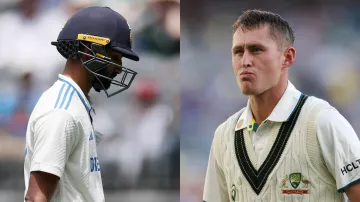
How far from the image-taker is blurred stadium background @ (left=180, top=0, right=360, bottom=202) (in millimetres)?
3266

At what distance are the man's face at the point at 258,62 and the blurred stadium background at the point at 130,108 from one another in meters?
1.56

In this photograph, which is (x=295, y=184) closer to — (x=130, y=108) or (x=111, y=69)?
(x=111, y=69)

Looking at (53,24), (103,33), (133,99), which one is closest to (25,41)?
(53,24)

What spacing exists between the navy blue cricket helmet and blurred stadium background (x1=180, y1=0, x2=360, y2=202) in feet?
4.51

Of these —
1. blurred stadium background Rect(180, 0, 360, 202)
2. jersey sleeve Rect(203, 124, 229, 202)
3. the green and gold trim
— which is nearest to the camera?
the green and gold trim

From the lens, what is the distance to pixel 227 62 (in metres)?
3.34

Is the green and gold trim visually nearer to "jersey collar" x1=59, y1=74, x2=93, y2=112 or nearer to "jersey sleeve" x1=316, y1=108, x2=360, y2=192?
"jersey sleeve" x1=316, y1=108, x2=360, y2=192

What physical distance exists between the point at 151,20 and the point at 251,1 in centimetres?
58

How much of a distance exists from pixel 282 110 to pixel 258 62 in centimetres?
16

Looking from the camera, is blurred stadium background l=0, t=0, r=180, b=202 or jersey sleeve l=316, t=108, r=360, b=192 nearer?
jersey sleeve l=316, t=108, r=360, b=192

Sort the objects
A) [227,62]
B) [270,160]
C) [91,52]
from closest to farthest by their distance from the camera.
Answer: [270,160] < [91,52] < [227,62]

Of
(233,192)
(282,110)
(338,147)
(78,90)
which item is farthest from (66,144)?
(338,147)

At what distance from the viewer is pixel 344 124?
5.68 feet

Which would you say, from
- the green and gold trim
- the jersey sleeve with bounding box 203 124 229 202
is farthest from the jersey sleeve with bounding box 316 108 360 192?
the jersey sleeve with bounding box 203 124 229 202
